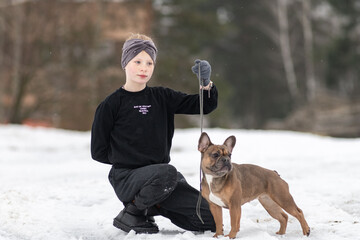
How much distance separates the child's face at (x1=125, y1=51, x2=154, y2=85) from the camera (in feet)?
14.6

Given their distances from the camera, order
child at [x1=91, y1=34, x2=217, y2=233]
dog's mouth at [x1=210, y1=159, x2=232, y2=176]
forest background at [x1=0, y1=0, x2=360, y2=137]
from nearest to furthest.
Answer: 1. dog's mouth at [x1=210, y1=159, x2=232, y2=176]
2. child at [x1=91, y1=34, x2=217, y2=233]
3. forest background at [x1=0, y1=0, x2=360, y2=137]

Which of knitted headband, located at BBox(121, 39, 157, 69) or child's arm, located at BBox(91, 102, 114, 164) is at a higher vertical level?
knitted headband, located at BBox(121, 39, 157, 69)

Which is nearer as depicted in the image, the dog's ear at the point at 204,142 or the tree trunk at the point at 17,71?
the dog's ear at the point at 204,142

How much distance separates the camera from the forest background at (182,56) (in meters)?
22.0

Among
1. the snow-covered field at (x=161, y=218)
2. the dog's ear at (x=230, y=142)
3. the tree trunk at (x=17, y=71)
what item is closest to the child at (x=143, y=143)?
the snow-covered field at (x=161, y=218)

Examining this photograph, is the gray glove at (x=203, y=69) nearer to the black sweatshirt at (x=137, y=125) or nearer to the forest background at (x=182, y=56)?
the black sweatshirt at (x=137, y=125)

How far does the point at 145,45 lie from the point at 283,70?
3163 centimetres

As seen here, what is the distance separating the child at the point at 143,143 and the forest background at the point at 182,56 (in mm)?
17139

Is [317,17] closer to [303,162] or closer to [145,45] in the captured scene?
[303,162]

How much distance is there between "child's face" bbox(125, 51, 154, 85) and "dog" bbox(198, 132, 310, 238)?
829 mm

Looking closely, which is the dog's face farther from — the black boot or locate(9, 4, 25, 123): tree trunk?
locate(9, 4, 25, 123): tree trunk

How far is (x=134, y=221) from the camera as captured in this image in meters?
4.44

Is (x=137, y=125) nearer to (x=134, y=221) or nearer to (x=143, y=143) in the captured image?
(x=143, y=143)

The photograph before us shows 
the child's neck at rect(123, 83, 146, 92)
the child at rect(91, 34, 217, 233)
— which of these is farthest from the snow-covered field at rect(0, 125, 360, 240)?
the child's neck at rect(123, 83, 146, 92)
